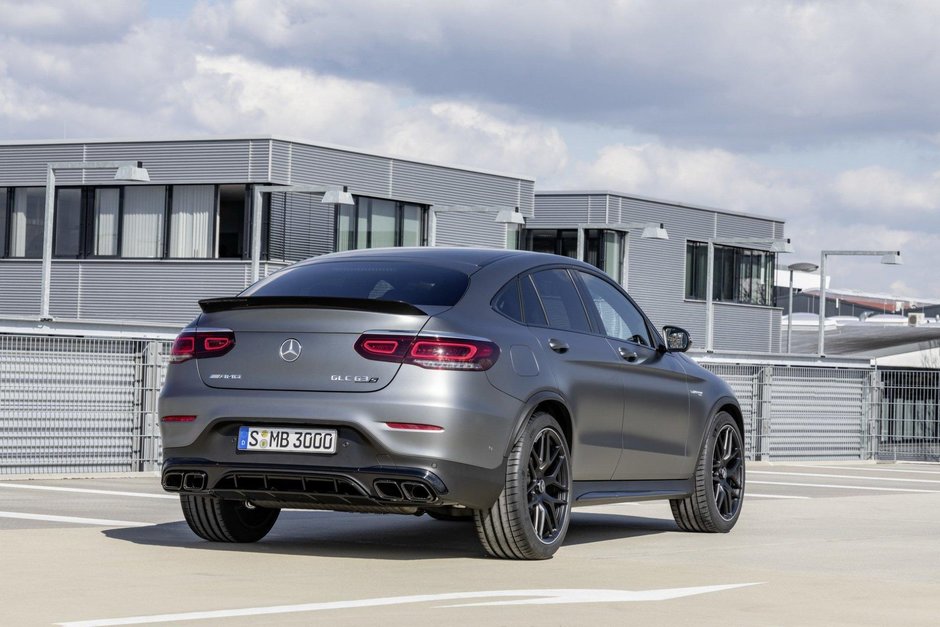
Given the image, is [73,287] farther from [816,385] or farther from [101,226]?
[816,385]

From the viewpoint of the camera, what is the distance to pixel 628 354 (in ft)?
32.7

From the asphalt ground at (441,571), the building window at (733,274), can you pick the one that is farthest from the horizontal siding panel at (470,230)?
the asphalt ground at (441,571)

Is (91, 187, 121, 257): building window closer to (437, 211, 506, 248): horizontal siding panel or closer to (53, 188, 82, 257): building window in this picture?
(53, 188, 82, 257): building window

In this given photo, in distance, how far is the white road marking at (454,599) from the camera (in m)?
6.25

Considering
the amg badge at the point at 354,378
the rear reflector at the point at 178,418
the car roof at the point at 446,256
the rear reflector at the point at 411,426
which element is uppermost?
the car roof at the point at 446,256

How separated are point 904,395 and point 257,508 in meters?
15.8

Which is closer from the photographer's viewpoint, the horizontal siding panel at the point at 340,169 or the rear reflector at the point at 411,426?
the rear reflector at the point at 411,426

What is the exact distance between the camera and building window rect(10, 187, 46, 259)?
149ft

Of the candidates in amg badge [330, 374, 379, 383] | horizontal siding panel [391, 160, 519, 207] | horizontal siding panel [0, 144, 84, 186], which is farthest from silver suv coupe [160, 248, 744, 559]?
horizontal siding panel [391, 160, 519, 207]

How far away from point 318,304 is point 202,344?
690mm

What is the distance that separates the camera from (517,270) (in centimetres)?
918

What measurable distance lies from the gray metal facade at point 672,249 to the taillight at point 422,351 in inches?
1799

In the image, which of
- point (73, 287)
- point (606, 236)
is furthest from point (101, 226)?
point (606, 236)

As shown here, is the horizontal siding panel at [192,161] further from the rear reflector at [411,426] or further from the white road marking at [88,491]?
the rear reflector at [411,426]
